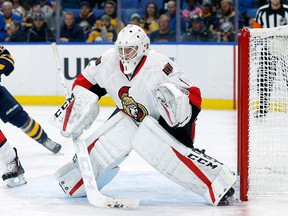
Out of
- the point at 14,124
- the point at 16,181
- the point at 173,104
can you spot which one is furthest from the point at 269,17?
the point at 173,104

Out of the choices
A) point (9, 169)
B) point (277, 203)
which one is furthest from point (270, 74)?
point (9, 169)

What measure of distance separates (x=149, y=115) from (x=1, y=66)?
3.93 feet

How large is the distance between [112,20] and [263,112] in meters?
4.67

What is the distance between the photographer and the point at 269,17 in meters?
7.86

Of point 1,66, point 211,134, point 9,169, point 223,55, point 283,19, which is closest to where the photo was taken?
point 9,169

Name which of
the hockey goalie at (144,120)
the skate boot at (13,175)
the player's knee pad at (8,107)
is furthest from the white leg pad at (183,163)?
the player's knee pad at (8,107)

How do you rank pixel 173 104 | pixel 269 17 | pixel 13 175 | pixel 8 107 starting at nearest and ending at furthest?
pixel 173 104 < pixel 13 175 < pixel 8 107 < pixel 269 17

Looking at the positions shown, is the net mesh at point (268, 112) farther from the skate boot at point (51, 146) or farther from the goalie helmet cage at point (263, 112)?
the skate boot at point (51, 146)

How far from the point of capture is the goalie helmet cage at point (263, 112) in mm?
4332

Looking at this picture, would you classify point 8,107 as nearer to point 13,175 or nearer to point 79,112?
point 13,175

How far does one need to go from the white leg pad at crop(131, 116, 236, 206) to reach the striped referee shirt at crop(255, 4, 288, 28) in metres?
3.71

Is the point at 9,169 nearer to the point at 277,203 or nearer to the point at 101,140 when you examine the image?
the point at 101,140

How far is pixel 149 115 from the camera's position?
4.35 m

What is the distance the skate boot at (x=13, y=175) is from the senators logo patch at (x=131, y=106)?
78 centimetres
